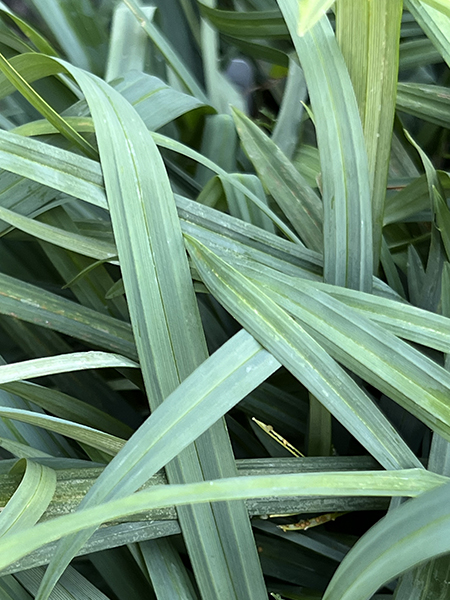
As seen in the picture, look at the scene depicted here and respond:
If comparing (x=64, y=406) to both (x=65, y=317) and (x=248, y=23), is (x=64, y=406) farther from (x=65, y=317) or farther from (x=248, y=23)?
(x=248, y=23)

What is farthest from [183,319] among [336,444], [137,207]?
[336,444]

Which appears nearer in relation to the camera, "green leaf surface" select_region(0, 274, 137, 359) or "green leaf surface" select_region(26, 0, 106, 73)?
"green leaf surface" select_region(0, 274, 137, 359)

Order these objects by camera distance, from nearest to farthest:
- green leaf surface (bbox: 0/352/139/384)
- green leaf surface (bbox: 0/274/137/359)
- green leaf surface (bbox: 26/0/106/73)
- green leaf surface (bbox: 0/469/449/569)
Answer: green leaf surface (bbox: 0/469/449/569) → green leaf surface (bbox: 0/352/139/384) → green leaf surface (bbox: 0/274/137/359) → green leaf surface (bbox: 26/0/106/73)

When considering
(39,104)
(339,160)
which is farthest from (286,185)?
(39,104)

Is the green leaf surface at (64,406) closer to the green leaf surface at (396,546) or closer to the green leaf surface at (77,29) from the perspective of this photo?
the green leaf surface at (396,546)

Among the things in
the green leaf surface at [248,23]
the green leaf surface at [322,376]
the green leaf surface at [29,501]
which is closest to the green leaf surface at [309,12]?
the green leaf surface at [322,376]

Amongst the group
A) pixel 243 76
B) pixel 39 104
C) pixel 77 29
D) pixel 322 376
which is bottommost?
pixel 322 376

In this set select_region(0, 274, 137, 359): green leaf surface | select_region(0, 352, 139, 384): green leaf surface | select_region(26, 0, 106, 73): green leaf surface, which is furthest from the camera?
select_region(26, 0, 106, 73): green leaf surface

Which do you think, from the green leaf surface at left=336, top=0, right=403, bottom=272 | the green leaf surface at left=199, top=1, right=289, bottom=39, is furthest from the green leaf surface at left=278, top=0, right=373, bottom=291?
the green leaf surface at left=199, top=1, right=289, bottom=39

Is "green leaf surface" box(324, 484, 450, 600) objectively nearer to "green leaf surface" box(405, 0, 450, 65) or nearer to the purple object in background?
"green leaf surface" box(405, 0, 450, 65)

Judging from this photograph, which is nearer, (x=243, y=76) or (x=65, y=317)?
(x=65, y=317)

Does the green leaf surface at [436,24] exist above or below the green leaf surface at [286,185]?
above

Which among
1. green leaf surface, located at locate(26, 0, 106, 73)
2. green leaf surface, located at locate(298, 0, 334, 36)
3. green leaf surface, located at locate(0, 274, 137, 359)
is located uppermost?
green leaf surface, located at locate(26, 0, 106, 73)
